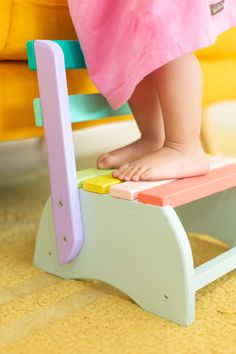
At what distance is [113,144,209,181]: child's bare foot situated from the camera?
65 centimetres

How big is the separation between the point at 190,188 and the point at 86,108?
8.1 inches

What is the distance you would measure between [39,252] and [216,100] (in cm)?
61

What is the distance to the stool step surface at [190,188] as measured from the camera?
1.88 feet

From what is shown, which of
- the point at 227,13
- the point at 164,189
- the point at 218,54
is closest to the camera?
the point at 164,189

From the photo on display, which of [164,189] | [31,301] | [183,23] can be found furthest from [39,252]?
[183,23]

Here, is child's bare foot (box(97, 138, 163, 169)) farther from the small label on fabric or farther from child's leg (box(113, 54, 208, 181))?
the small label on fabric

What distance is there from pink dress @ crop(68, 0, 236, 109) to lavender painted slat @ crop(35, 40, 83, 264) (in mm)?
80

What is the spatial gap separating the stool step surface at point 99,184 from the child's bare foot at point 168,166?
2 cm

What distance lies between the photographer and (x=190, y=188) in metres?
0.61

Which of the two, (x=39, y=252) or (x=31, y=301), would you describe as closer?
(x=31, y=301)

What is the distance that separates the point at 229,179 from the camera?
676 millimetres

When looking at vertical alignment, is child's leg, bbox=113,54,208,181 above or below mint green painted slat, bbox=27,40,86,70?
below

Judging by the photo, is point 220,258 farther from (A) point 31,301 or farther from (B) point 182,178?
(A) point 31,301

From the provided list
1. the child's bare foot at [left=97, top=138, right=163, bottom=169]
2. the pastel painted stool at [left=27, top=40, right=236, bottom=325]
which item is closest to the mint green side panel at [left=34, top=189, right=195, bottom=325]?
the pastel painted stool at [left=27, top=40, right=236, bottom=325]
